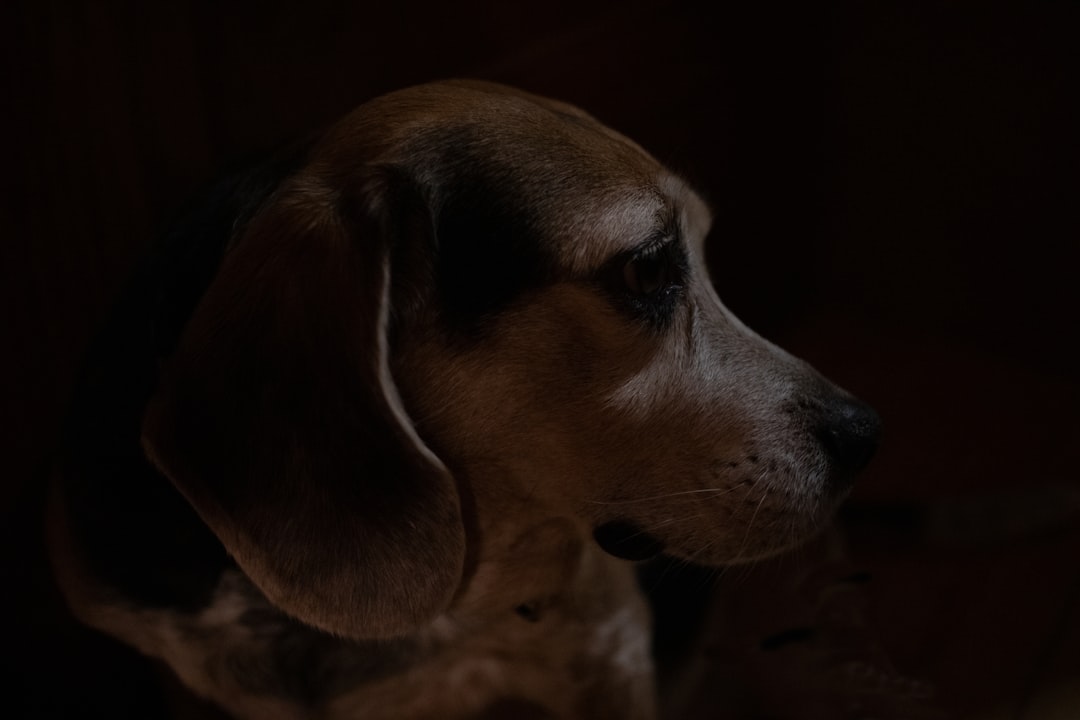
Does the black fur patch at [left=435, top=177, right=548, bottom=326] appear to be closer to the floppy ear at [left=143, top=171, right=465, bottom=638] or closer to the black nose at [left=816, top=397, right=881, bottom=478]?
the floppy ear at [left=143, top=171, right=465, bottom=638]

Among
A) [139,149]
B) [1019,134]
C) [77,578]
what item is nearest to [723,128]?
[1019,134]

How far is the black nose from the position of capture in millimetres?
1273

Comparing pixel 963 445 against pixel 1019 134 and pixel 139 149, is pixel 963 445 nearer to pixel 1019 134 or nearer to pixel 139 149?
pixel 1019 134

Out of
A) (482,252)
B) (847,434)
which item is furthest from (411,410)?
(847,434)

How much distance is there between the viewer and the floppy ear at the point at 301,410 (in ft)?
3.57

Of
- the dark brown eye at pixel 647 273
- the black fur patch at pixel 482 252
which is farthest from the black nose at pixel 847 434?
the black fur patch at pixel 482 252

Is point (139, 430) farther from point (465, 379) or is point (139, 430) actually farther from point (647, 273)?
point (647, 273)

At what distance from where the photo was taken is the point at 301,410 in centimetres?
110

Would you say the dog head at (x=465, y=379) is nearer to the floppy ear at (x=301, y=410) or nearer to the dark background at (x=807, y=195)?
the floppy ear at (x=301, y=410)

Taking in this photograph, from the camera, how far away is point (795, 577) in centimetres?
167

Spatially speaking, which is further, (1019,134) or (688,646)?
(1019,134)

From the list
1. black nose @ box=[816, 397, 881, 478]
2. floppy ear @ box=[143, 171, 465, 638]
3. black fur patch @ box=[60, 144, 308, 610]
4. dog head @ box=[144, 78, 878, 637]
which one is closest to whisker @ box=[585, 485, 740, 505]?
dog head @ box=[144, 78, 878, 637]

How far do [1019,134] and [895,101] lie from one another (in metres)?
0.25

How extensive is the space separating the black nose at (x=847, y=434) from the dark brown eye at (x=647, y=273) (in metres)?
0.24
